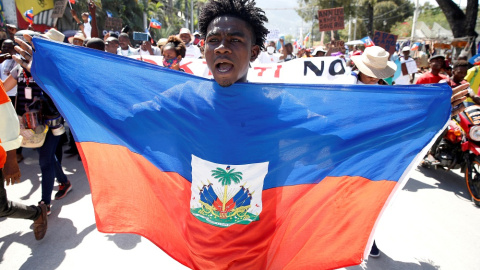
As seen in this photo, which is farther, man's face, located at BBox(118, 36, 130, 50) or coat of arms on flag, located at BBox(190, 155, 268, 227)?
man's face, located at BBox(118, 36, 130, 50)

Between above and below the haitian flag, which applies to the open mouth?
above

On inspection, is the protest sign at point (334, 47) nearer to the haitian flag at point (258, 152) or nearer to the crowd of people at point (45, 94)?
the crowd of people at point (45, 94)

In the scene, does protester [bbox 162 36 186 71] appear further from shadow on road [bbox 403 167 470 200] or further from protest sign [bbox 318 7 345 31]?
protest sign [bbox 318 7 345 31]

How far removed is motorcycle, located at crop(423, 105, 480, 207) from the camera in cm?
467

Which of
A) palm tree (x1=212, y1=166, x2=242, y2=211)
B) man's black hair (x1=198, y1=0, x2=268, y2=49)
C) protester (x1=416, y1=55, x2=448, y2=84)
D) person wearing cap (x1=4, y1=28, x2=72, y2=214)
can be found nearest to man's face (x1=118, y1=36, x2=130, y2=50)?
person wearing cap (x1=4, y1=28, x2=72, y2=214)

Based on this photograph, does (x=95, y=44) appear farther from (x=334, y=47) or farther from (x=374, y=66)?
(x=334, y=47)

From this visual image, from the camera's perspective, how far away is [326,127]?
1.95 m

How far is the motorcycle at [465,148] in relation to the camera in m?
4.67

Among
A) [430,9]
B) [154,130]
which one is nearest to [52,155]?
[154,130]

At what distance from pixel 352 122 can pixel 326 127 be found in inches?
6.5

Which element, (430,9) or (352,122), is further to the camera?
(430,9)

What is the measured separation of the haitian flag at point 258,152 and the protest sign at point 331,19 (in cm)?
946

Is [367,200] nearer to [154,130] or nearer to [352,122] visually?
[352,122]

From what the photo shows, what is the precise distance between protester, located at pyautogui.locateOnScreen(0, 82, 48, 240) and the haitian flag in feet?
2.04
